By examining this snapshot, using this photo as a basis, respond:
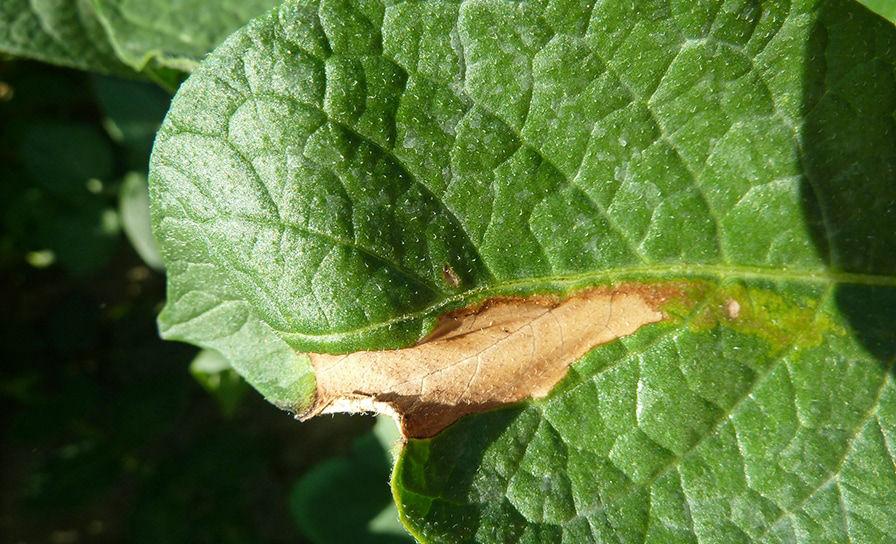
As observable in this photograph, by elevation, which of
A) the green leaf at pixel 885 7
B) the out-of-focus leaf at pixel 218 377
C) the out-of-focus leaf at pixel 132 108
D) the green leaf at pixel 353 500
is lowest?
the green leaf at pixel 353 500

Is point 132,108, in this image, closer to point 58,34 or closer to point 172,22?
point 58,34

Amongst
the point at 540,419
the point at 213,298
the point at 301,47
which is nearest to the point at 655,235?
the point at 540,419

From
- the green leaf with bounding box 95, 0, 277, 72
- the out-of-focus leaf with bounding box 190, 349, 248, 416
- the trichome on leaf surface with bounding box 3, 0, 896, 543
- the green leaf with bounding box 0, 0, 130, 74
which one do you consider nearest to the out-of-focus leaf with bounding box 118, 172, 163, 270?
Answer: the out-of-focus leaf with bounding box 190, 349, 248, 416

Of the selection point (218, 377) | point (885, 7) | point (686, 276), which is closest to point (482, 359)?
point (686, 276)

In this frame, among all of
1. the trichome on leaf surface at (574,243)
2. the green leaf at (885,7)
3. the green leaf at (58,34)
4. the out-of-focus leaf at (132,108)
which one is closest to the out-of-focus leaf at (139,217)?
the out-of-focus leaf at (132,108)

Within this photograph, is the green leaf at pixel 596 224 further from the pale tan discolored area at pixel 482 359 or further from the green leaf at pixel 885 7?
the green leaf at pixel 885 7

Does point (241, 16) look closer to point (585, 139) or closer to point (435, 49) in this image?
point (435, 49)
